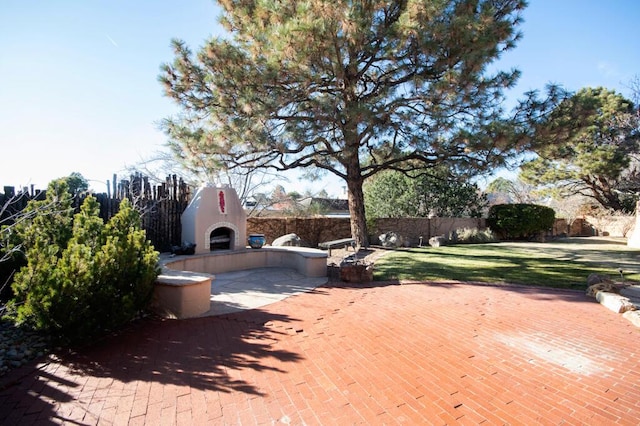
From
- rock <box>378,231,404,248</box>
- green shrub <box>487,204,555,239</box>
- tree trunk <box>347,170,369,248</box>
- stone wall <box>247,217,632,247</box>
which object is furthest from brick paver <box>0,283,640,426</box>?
green shrub <box>487,204,555,239</box>

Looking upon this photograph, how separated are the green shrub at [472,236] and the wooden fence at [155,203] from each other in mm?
14083

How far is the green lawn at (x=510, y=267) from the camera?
795 cm

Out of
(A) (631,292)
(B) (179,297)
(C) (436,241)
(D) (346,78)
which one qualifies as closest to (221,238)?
(B) (179,297)

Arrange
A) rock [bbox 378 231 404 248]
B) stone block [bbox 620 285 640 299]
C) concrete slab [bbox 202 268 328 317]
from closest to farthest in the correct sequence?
concrete slab [bbox 202 268 328 317]
stone block [bbox 620 285 640 299]
rock [bbox 378 231 404 248]

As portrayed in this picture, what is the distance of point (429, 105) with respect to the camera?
30.4 ft

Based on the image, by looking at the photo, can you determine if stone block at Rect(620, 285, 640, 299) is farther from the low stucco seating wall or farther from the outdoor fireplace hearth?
the outdoor fireplace hearth

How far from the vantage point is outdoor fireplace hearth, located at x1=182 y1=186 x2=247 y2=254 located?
8.86m

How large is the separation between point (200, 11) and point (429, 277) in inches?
428

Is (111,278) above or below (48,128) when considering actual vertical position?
below

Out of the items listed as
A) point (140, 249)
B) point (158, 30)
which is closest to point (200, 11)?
point (158, 30)

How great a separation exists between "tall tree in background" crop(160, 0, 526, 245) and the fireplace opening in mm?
2088

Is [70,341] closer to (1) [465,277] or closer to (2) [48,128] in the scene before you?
(2) [48,128]

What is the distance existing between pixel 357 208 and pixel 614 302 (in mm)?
7662

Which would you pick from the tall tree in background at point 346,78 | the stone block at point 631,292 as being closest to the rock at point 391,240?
the tall tree in background at point 346,78
